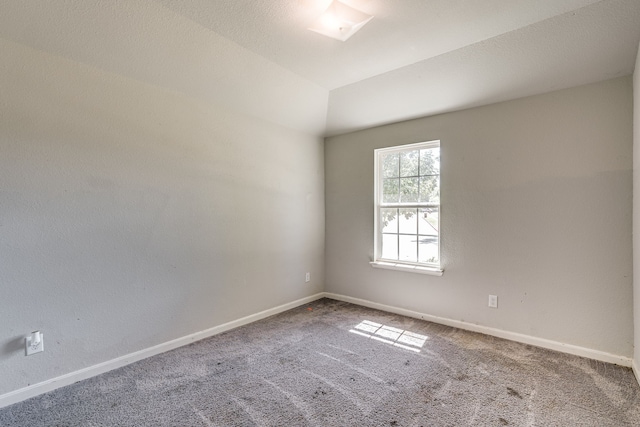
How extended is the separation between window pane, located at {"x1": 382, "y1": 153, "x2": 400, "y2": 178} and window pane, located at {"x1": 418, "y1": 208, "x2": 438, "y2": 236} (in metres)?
0.57

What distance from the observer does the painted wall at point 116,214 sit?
74.4 inches

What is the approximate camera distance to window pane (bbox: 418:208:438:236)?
10.6 ft

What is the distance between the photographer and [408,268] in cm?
334

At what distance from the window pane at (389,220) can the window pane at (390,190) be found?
131 mm

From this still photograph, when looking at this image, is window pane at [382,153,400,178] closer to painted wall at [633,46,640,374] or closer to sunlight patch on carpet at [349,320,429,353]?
sunlight patch on carpet at [349,320,429,353]

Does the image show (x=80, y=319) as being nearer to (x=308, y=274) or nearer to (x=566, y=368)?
(x=308, y=274)

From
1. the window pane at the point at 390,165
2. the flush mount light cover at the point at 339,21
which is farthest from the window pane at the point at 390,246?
the flush mount light cover at the point at 339,21

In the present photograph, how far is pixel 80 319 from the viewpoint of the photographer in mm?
2107

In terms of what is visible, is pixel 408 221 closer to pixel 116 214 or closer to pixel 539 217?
pixel 539 217

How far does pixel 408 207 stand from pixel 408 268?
2.27 feet

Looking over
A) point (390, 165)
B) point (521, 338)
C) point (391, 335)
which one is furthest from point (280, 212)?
point (521, 338)

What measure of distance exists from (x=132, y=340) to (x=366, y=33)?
9.57 ft

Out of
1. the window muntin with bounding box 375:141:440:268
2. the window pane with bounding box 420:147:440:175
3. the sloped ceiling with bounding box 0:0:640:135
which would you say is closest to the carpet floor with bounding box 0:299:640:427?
the window muntin with bounding box 375:141:440:268

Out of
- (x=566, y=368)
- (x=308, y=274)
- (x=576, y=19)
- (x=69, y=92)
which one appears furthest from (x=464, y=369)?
(x=69, y=92)
